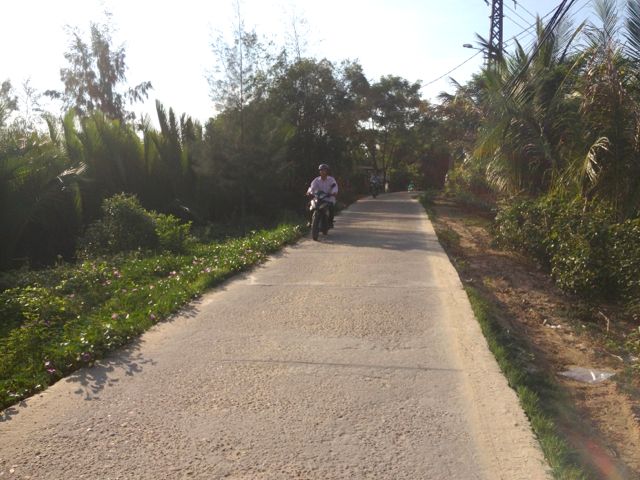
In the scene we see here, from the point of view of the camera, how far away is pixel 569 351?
18.7 feet

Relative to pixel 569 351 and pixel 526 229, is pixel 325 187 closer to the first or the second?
pixel 526 229

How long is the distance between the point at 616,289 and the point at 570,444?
15.2 ft

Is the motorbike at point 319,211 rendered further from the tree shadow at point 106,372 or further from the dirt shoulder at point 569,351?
the tree shadow at point 106,372

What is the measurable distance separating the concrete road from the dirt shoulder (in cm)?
42

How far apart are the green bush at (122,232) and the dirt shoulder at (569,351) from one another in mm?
5394

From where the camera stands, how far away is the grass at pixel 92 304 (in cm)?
458

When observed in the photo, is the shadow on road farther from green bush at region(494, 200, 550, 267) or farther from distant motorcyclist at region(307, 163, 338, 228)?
distant motorcyclist at region(307, 163, 338, 228)

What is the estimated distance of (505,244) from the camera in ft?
35.7

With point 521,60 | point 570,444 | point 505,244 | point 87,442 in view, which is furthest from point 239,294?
point 521,60

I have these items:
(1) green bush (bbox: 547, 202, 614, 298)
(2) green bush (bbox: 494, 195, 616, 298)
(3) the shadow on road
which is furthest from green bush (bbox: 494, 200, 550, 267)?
(3) the shadow on road

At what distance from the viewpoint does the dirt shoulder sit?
352 centimetres

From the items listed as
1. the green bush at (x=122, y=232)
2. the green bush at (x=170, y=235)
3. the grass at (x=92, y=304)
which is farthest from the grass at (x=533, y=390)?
the green bush at (x=122, y=232)

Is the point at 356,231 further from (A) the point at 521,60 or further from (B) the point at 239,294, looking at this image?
(B) the point at 239,294

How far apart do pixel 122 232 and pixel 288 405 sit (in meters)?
7.66
